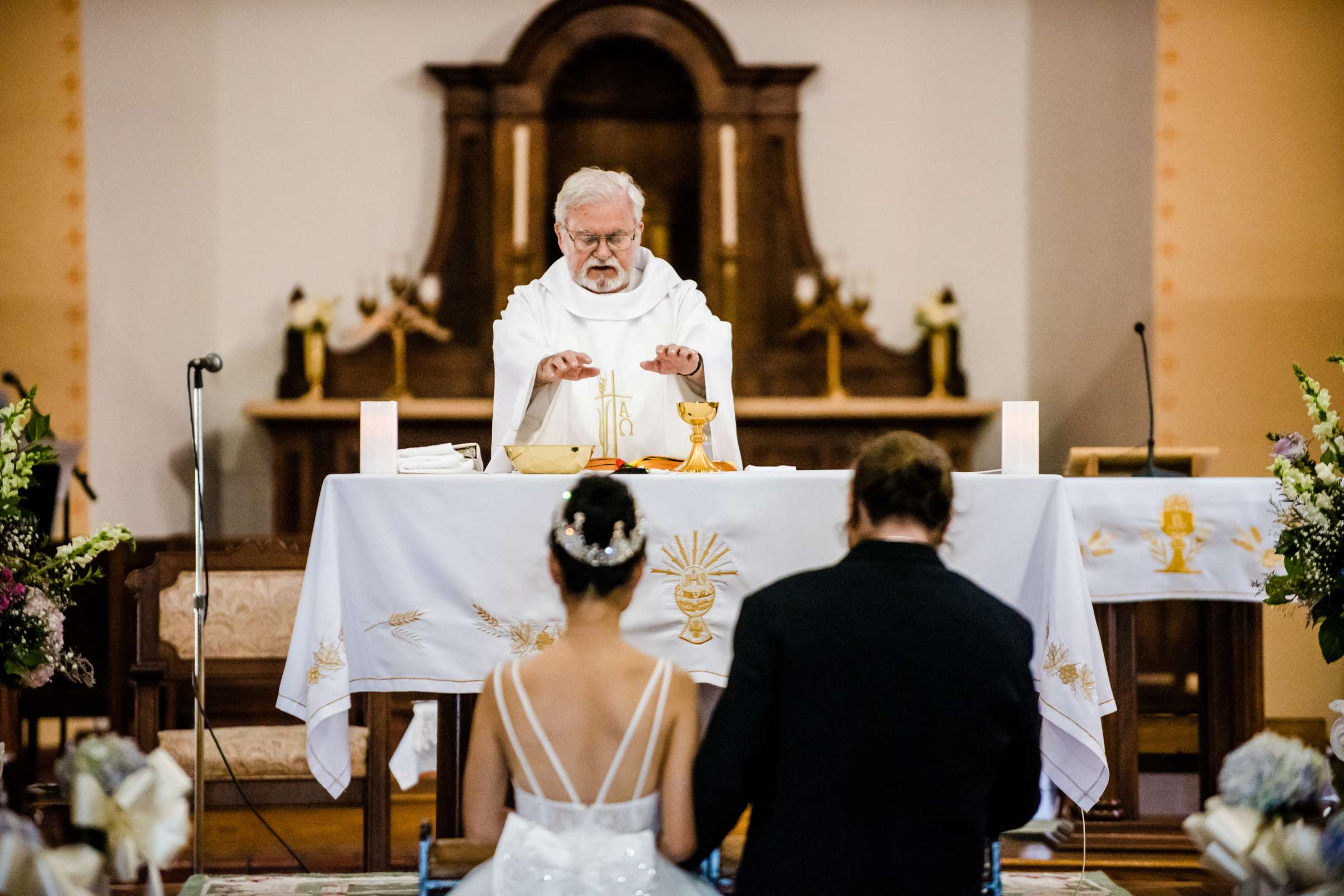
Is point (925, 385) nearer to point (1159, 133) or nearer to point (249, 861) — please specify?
point (1159, 133)

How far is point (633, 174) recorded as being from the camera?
28.1 feet

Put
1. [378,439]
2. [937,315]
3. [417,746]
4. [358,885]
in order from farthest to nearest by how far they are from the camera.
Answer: [937,315]
[358,885]
[417,746]
[378,439]

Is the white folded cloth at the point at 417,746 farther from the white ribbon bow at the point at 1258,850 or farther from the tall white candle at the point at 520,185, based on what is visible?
the tall white candle at the point at 520,185

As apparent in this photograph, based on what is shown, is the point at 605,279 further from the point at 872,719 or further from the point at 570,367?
the point at 872,719

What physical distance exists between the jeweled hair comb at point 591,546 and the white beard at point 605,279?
7.31 ft

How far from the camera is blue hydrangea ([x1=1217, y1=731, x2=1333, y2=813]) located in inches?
90.9

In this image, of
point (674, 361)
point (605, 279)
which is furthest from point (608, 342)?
point (674, 361)

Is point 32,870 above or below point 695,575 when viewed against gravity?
below

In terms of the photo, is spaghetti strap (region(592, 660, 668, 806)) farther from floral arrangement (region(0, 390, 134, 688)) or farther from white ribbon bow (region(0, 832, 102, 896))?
floral arrangement (region(0, 390, 134, 688))

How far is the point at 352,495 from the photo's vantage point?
333 cm

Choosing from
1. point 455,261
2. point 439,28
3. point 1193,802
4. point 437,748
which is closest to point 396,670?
point 437,748

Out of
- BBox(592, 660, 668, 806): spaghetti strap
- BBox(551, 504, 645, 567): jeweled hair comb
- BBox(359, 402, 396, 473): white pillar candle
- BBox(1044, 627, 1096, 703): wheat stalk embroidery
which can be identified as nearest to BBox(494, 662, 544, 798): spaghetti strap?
BBox(592, 660, 668, 806): spaghetti strap

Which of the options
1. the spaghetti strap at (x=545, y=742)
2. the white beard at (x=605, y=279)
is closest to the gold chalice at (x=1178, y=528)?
the white beard at (x=605, y=279)

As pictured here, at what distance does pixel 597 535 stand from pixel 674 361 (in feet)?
5.15
